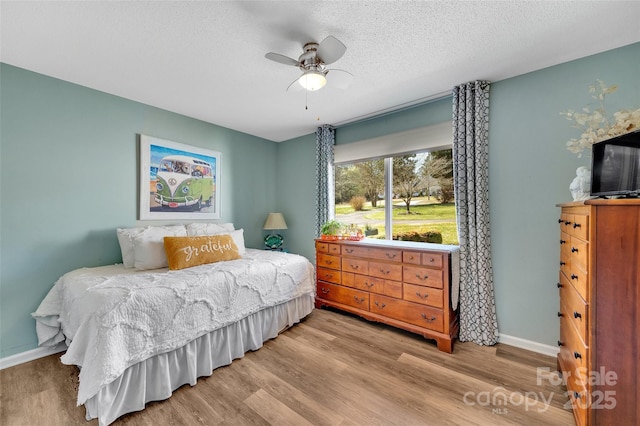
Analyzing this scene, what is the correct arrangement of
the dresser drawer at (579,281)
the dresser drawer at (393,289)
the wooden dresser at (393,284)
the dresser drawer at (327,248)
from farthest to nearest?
the dresser drawer at (327,248)
the dresser drawer at (393,289)
the wooden dresser at (393,284)
the dresser drawer at (579,281)

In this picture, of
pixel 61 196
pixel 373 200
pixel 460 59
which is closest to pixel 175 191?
pixel 61 196

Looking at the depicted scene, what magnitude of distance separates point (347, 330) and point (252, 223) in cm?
218

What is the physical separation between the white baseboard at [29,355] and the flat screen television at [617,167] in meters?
4.16

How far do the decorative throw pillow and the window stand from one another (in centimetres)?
156

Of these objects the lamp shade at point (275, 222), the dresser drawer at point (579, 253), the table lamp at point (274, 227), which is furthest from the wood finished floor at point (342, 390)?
the lamp shade at point (275, 222)

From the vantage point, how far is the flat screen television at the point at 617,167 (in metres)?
1.16

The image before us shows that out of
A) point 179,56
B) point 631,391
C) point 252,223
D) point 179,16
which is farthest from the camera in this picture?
point 252,223

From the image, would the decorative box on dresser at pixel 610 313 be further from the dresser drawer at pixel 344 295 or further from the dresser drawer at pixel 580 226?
the dresser drawer at pixel 344 295

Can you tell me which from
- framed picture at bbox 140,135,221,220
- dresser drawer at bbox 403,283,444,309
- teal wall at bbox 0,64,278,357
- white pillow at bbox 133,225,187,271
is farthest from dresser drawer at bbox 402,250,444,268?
teal wall at bbox 0,64,278,357

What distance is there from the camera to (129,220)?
2.69 m

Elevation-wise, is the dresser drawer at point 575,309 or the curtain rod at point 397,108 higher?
the curtain rod at point 397,108

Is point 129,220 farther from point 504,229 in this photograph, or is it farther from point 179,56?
point 504,229

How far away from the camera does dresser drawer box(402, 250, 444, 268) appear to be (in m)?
2.30

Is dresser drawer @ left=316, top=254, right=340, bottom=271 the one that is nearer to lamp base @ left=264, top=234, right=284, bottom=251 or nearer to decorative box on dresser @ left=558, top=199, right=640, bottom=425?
lamp base @ left=264, top=234, right=284, bottom=251
